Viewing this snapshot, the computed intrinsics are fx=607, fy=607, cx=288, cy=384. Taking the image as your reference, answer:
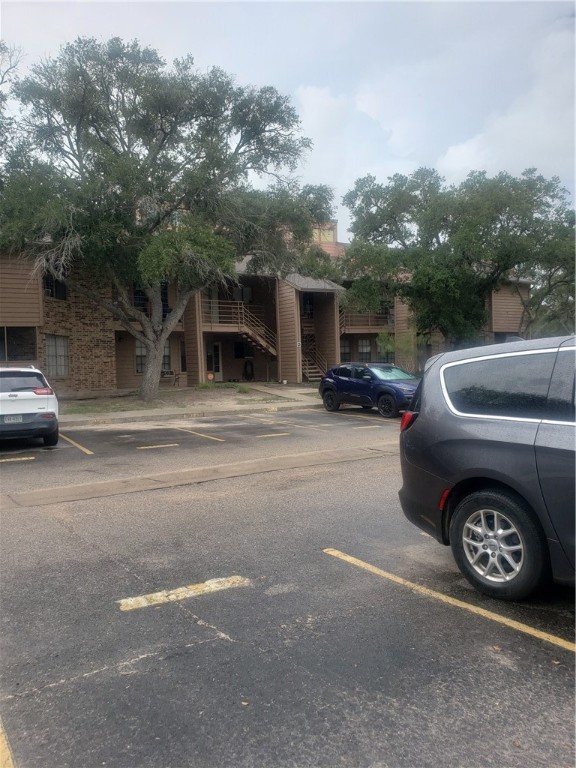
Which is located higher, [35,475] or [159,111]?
[159,111]

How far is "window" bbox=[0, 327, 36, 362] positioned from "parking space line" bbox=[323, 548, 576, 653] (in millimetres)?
20887

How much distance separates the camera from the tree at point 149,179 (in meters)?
17.9

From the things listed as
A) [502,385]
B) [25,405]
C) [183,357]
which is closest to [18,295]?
[183,357]

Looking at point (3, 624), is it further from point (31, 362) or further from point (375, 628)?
point (31, 362)

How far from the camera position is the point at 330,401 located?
64.3ft

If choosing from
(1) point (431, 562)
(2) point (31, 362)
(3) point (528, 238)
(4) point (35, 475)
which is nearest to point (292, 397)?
(2) point (31, 362)

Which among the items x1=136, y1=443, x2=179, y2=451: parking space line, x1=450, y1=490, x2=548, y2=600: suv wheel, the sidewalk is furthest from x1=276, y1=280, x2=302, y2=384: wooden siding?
x1=450, y1=490, x2=548, y2=600: suv wheel

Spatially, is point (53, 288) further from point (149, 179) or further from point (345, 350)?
point (345, 350)

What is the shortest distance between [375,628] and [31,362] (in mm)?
22115

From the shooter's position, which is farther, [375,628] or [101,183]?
[101,183]

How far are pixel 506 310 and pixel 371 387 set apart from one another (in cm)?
2297

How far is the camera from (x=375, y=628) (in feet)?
12.4

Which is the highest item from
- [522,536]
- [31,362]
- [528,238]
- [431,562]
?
[528,238]

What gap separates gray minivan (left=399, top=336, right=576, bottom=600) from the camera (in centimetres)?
379
